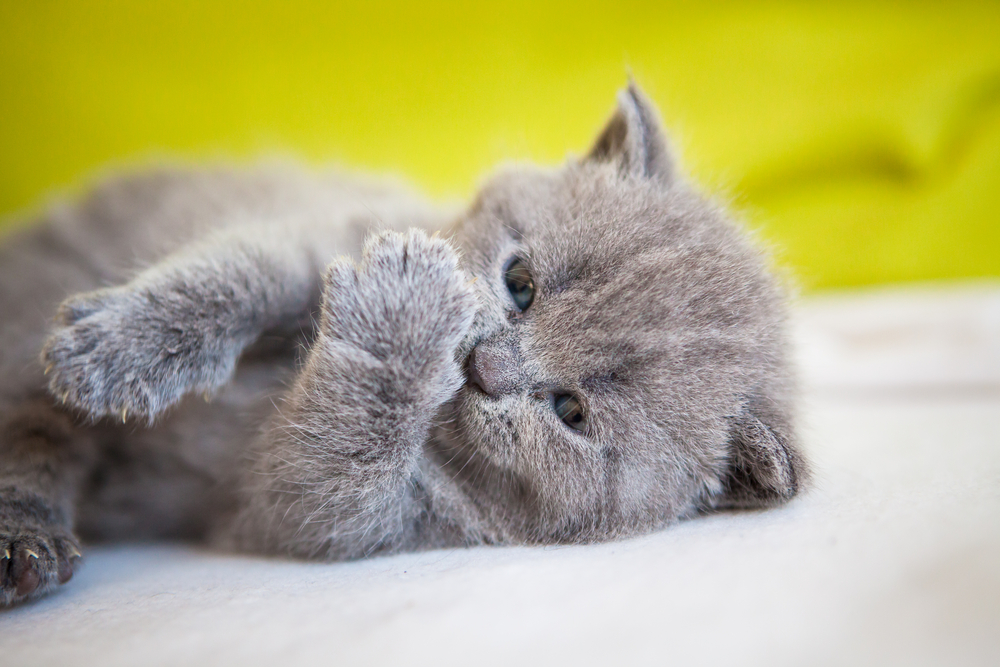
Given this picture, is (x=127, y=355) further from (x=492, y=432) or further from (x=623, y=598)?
(x=623, y=598)

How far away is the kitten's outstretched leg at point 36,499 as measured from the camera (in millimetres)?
924

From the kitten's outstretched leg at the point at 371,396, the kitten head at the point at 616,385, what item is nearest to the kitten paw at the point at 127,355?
the kitten's outstretched leg at the point at 371,396

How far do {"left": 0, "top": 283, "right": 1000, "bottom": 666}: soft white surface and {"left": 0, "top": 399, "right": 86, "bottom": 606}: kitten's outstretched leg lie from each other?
45mm

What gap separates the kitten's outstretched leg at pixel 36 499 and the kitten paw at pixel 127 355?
0.19m

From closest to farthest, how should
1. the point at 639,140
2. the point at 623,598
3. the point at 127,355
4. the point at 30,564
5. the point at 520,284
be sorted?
1. the point at 623,598
2. the point at 30,564
3. the point at 127,355
4. the point at 520,284
5. the point at 639,140

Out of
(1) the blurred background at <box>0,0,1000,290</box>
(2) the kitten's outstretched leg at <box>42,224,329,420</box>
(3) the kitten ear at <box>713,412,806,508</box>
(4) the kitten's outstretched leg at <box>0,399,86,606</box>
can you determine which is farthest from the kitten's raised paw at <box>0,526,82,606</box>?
(1) the blurred background at <box>0,0,1000,290</box>

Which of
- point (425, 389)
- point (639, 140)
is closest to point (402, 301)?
point (425, 389)

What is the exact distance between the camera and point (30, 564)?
0.92m

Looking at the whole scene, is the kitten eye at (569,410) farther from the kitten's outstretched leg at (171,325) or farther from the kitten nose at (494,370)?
the kitten's outstretched leg at (171,325)

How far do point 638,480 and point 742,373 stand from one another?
0.28m

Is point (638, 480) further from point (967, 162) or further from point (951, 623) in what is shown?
point (967, 162)

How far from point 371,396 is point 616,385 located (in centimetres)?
42

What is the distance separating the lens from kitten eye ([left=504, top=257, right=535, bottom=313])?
1.17m

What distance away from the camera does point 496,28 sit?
255 centimetres
